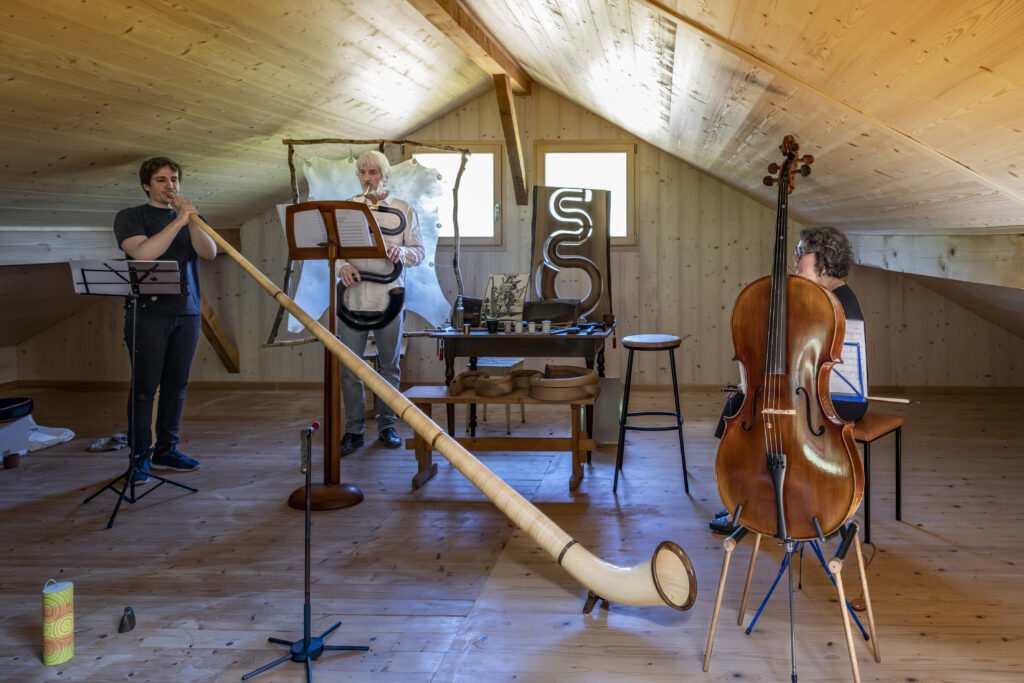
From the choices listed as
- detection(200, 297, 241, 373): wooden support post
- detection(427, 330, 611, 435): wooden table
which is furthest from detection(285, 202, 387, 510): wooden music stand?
detection(200, 297, 241, 373): wooden support post

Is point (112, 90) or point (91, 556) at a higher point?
point (112, 90)

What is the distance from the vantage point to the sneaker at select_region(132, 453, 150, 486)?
375 cm

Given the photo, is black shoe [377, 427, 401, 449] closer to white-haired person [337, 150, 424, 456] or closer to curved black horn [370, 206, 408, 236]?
white-haired person [337, 150, 424, 456]

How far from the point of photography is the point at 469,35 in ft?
14.0

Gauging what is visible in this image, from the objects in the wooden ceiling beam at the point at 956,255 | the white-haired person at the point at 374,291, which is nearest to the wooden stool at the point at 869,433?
the wooden ceiling beam at the point at 956,255

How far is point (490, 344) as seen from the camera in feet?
13.7

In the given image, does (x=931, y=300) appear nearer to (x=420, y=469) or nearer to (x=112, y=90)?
(x=420, y=469)

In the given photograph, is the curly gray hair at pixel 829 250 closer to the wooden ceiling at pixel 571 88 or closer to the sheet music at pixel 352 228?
the wooden ceiling at pixel 571 88

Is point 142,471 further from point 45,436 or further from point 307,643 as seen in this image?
point 307,643

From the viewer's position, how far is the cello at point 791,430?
189 centimetres

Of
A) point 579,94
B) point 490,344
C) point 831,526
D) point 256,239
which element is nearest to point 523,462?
point 490,344

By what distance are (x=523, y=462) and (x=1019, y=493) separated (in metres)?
2.35

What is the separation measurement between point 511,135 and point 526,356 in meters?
2.13

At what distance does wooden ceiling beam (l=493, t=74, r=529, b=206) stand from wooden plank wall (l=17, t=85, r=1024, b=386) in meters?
0.31
